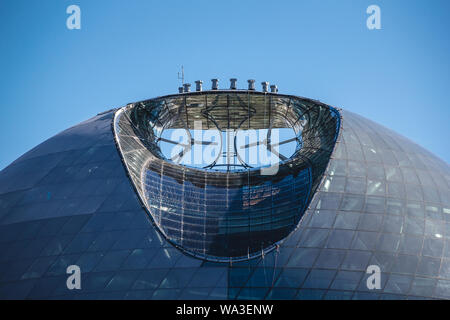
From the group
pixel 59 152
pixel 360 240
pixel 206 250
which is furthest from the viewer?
pixel 59 152

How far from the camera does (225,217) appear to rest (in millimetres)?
42469

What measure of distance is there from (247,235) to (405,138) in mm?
13862

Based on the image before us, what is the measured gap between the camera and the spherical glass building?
115ft

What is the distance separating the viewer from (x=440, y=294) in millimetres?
35562

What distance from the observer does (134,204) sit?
38.3 meters

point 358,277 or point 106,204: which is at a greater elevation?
point 106,204

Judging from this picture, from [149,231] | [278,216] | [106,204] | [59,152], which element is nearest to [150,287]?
[149,231]

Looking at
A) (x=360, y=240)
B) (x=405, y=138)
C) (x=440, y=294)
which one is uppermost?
(x=405, y=138)

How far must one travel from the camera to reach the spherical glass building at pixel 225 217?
115 ft

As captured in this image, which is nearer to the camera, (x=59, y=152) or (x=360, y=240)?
(x=360, y=240)
